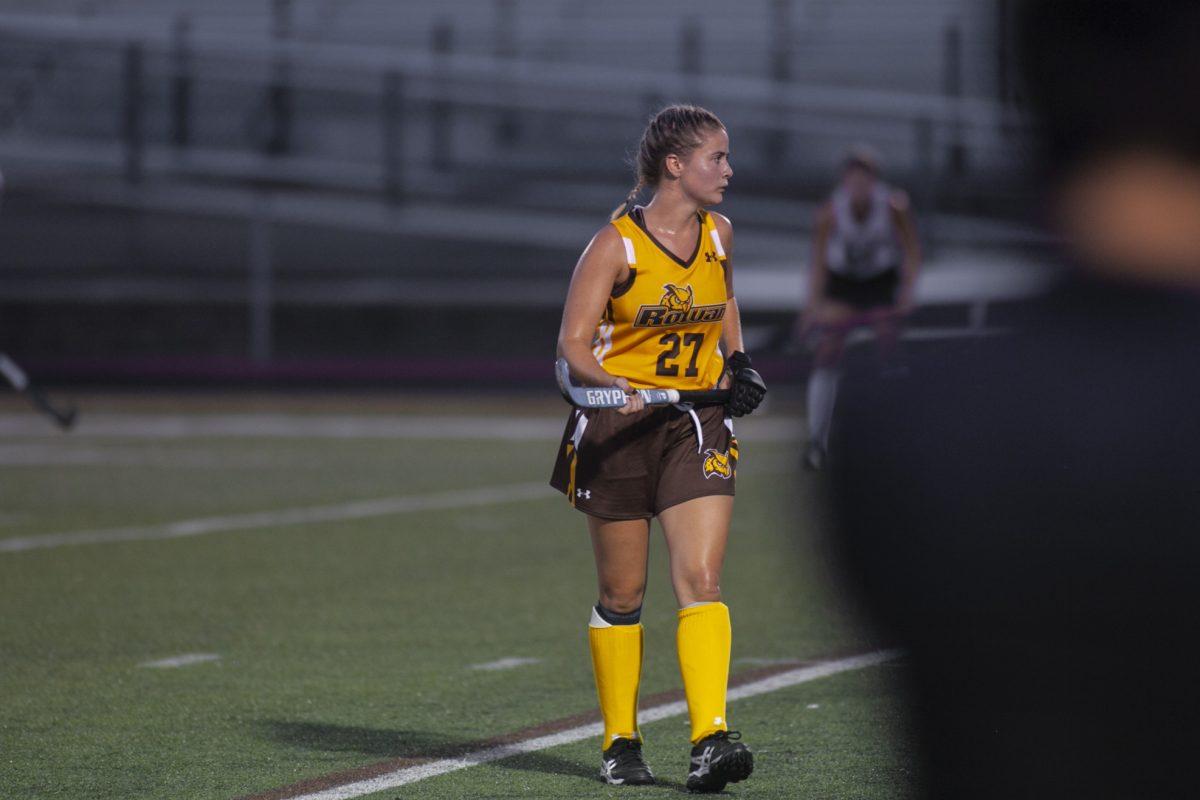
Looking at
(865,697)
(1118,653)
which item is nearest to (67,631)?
(865,697)

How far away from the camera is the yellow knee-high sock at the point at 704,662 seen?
4.68 metres

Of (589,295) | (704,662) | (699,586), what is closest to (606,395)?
(589,295)

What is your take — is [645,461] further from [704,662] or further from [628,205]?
[628,205]

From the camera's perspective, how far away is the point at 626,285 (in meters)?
4.79

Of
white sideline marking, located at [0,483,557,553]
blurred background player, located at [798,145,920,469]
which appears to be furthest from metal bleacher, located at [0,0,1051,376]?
white sideline marking, located at [0,483,557,553]

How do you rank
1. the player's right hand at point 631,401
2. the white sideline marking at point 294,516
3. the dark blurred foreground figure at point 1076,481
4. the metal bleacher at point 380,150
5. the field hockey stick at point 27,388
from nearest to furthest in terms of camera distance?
the dark blurred foreground figure at point 1076,481, the player's right hand at point 631,401, the white sideline marking at point 294,516, the field hockey stick at point 27,388, the metal bleacher at point 380,150

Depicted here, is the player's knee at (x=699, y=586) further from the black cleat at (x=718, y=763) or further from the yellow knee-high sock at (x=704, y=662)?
the black cleat at (x=718, y=763)

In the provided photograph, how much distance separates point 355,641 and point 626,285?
2.98 meters

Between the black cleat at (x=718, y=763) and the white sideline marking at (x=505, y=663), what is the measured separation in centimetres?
215

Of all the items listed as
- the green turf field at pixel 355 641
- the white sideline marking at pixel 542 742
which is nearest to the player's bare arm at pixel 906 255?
the green turf field at pixel 355 641

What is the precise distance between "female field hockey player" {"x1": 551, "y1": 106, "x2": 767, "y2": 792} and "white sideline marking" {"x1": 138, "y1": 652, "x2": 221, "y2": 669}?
2.35 m

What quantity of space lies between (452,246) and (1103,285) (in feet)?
74.3

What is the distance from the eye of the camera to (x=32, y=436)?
17.5m

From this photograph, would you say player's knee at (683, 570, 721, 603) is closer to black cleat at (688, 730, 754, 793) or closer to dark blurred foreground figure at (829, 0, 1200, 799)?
black cleat at (688, 730, 754, 793)
